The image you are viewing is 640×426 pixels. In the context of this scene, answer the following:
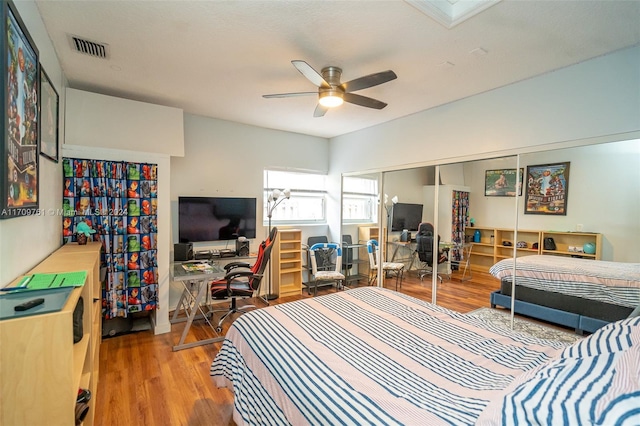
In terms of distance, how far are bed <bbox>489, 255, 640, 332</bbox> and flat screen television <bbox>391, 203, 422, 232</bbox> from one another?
1.13 meters

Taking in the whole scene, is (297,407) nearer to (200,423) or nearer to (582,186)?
(200,423)

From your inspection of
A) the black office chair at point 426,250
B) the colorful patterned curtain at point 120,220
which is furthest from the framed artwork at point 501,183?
the colorful patterned curtain at point 120,220

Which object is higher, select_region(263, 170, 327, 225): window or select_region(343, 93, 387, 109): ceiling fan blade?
select_region(343, 93, 387, 109): ceiling fan blade

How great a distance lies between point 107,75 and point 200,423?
3140 millimetres

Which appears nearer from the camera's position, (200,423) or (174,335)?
(200,423)

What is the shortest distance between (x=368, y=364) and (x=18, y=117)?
2.06 meters

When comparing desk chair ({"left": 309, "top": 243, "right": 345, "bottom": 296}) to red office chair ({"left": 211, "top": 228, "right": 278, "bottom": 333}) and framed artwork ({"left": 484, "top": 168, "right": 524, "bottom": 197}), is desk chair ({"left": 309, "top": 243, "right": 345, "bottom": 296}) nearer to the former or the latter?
red office chair ({"left": 211, "top": 228, "right": 278, "bottom": 333})

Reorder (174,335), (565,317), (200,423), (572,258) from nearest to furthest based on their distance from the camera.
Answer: (200,423) → (572,258) → (565,317) → (174,335)

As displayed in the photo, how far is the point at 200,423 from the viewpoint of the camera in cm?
193

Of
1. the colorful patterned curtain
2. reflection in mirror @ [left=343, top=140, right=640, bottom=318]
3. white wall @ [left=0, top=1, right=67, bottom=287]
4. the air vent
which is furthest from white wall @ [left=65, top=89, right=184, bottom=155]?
reflection in mirror @ [left=343, top=140, right=640, bottom=318]

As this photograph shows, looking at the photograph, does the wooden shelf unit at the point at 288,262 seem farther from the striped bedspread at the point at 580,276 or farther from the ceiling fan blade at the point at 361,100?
the striped bedspread at the point at 580,276

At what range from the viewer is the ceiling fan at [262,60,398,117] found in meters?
2.18

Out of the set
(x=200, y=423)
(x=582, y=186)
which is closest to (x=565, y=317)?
(x=582, y=186)

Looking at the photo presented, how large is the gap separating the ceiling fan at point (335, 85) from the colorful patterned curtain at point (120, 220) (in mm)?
1791
